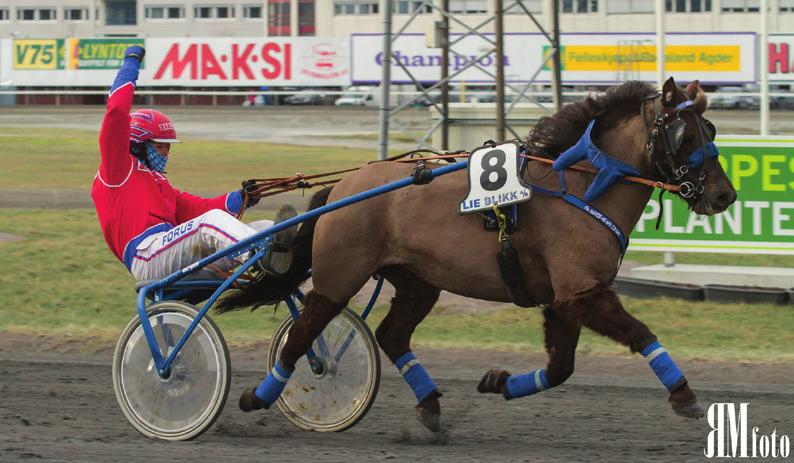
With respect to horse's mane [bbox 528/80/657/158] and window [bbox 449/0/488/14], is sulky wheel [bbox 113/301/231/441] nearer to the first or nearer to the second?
horse's mane [bbox 528/80/657/158]

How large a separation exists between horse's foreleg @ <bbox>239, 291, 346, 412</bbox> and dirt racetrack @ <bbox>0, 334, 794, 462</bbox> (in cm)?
24

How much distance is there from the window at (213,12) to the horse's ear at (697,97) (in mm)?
57912

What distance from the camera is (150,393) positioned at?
19.3ft

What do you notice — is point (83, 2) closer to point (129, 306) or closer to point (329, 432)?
point (129, 306)

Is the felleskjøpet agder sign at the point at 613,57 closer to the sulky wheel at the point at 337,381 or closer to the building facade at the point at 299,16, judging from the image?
the building facade at the point at 299,16

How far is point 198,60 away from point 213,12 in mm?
26094

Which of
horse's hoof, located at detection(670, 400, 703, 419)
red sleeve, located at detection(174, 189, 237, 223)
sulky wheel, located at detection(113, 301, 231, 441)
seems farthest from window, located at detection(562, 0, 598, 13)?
horse's hoof, located at detection(670, 400, 703, 419)

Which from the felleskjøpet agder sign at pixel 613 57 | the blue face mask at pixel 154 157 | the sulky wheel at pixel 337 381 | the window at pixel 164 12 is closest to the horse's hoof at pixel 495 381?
the sulky wheel at pixel 337 381

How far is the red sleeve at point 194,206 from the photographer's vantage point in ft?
21.1

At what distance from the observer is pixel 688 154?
5.35m

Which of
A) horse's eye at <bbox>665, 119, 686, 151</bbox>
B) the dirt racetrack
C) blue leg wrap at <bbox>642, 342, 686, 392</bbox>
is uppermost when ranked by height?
horse's eye at <bbox>665, 119, 686, 151</bbox>

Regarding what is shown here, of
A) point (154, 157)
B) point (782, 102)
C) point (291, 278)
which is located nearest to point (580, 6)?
point (782, 102)

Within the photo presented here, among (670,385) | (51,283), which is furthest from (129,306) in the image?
(670,385)

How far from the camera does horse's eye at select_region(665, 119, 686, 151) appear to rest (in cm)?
528
